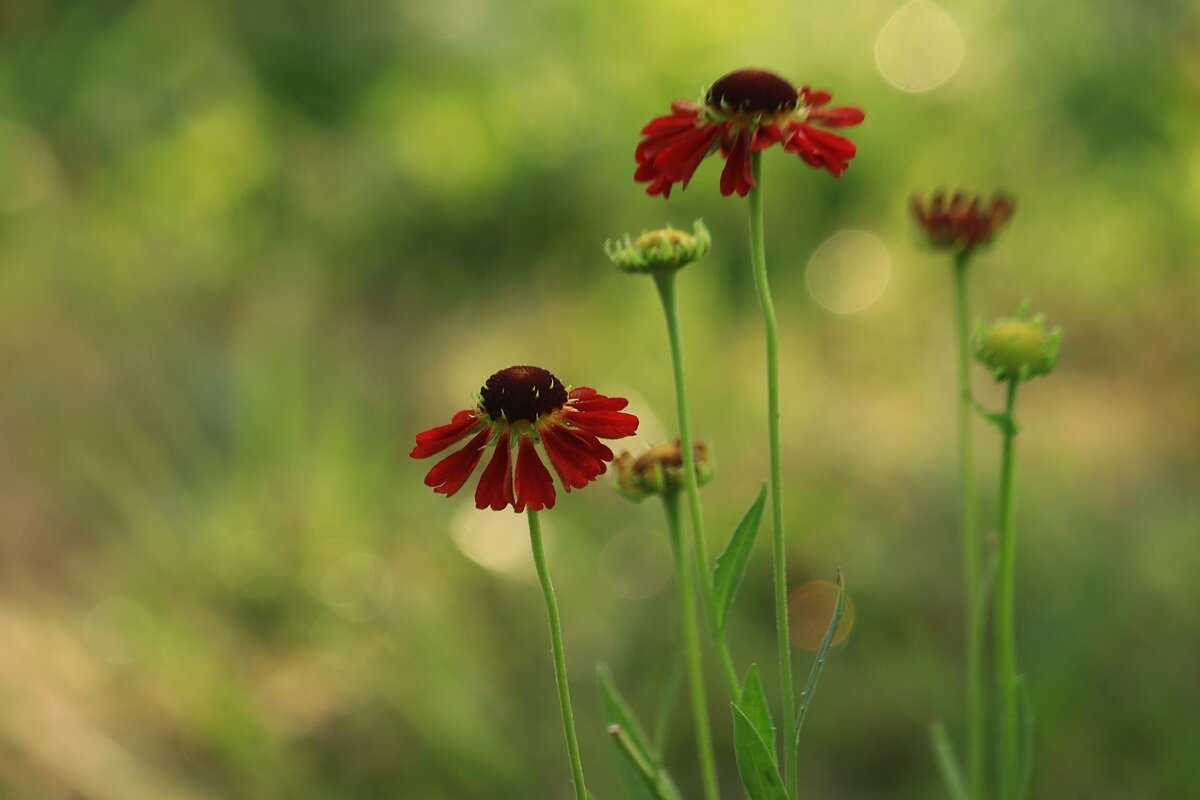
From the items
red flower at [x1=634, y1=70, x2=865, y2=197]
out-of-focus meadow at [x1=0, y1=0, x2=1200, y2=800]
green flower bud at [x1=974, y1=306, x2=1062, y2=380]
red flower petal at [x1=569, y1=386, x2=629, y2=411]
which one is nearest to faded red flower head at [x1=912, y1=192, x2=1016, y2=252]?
green flower bud at [x1=974, y1=306, x2=1062, y2=380]

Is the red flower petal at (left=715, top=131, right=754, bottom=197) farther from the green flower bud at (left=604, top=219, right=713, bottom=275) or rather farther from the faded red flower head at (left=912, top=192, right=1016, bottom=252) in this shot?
the faded red flower head at (left=912, top=192, right=1016, bottom=252)

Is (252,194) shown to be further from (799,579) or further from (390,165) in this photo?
(799,579)

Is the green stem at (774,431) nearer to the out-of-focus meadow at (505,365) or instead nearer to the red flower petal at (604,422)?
the red flower petal at (604,422)

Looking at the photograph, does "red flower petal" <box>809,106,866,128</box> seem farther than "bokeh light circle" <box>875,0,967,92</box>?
No


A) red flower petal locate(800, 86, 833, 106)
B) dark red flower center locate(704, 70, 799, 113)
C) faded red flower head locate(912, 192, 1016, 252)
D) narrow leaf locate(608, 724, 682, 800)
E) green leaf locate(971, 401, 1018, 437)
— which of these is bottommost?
narrow leaf locate(608, 724, 682, 800)

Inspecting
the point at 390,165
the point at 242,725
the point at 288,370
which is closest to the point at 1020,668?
the point at 242,725

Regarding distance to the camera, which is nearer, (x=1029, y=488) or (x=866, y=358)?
(x=1029, y=488)
